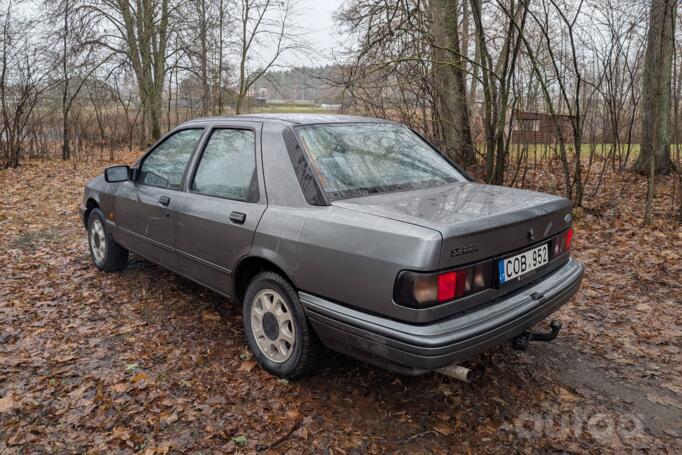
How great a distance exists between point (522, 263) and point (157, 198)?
2.87 meters

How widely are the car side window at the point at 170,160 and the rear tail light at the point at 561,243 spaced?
2674mm

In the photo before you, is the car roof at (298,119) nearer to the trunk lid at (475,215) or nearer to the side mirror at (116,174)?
the trunk lid at (475,215)

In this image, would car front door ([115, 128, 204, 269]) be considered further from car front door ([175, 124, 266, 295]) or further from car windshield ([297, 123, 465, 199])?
car windshield ([297, 123, 465, 199])

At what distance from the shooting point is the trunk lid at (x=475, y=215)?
2.38 meters

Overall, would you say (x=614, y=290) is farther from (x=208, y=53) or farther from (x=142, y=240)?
(x=208, y=53)

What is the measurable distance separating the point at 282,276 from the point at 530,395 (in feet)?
5.50

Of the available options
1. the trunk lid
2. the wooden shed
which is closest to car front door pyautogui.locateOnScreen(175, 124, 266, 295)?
the trunk lid

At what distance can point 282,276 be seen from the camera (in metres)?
2.98

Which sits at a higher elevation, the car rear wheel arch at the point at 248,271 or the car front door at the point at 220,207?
the car front door at the point at 220,207

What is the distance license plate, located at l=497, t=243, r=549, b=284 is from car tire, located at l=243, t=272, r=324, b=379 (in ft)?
3.67

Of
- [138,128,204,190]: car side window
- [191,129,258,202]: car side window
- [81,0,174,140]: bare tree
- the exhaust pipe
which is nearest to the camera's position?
the exhaust pipe

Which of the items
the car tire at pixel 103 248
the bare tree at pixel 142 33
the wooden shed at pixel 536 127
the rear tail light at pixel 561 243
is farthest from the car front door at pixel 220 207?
the bare tree at pixel 142 33

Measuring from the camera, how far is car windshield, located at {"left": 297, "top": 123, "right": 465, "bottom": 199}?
3.00 m

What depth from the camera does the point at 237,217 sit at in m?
3.20
